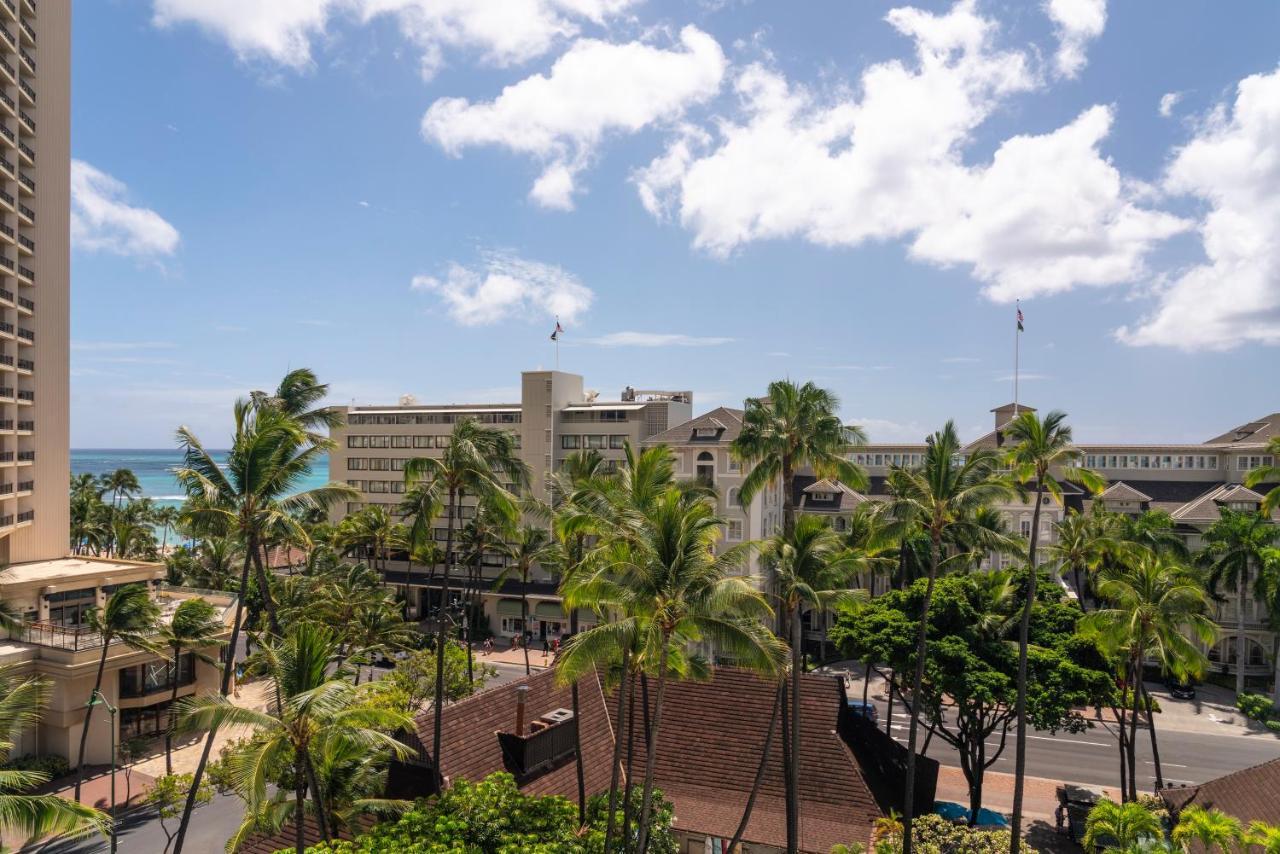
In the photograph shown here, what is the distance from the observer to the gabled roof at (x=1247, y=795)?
22891mm

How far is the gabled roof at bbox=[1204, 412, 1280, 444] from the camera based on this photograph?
7012 cm

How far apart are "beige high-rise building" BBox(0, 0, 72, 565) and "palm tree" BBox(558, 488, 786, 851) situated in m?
45.1

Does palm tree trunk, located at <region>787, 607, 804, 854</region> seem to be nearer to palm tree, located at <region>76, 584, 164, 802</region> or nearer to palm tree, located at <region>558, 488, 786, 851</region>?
palm tree, located at <region>558, 488, 786, 851</region>

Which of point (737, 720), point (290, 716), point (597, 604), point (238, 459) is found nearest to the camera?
point (290, 716)

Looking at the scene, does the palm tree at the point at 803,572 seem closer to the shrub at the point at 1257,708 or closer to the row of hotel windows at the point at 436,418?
the shrub at the point at 1257,708

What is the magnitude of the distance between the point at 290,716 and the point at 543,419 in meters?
55.9

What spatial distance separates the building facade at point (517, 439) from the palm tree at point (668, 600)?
149 feet

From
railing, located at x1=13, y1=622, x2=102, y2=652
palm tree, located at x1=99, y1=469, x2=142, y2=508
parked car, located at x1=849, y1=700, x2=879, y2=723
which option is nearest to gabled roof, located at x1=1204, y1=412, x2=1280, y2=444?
parked car, located at x1=849, y1=700, x2=879, y2=723

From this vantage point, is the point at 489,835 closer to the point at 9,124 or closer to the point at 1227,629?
the point at 9,124

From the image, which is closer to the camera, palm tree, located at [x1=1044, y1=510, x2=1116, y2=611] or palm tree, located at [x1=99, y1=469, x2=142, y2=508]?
palm tree, located at [x1=1044, y1=510, x2=1116, y2=611]

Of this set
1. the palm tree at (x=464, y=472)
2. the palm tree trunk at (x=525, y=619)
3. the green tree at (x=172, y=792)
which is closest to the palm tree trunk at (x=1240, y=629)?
the palm tree trunk at (x=525, y=619)

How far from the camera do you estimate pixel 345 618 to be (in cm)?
3931

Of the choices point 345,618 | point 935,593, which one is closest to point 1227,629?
point 935,593

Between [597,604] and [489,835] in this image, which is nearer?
[489,835]
